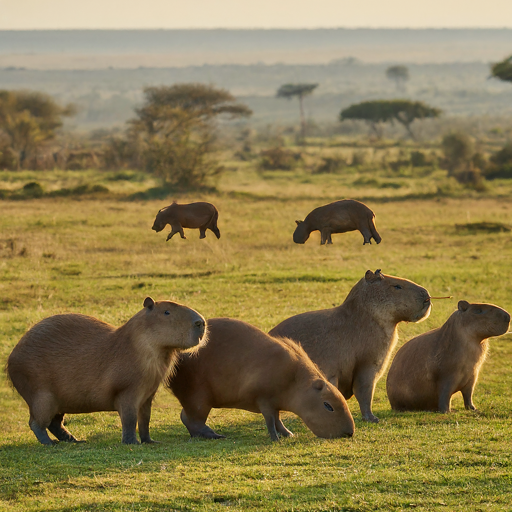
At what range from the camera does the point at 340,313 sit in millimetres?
10766

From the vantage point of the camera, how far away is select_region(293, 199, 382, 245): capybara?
314 inches

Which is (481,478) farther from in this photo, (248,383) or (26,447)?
(26,447)

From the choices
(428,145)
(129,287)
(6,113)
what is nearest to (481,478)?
(129,287)

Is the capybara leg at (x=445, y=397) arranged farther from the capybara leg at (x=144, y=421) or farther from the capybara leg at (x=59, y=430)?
the capybara leg at (x=59, y=430)

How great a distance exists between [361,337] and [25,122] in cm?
4839

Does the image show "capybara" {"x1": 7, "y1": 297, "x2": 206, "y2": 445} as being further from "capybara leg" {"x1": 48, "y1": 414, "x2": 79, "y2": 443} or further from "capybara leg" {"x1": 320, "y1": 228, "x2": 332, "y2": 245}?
"capybara leg" {"x1": 320, "y1": 228, "x2": 332, "y2": 245}

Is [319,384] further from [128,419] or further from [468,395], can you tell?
[468,395]

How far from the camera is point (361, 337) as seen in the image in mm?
10555

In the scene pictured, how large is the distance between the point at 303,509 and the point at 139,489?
4.73 ft

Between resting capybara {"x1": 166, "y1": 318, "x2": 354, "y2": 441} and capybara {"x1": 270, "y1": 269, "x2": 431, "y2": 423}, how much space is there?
994 millimetres

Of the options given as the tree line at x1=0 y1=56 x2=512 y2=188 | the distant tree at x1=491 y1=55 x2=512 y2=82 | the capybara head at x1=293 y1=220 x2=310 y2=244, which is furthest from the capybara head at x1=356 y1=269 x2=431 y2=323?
the distant tree at x1=491 y1=55 x2=512 y2=82

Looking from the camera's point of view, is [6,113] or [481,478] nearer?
[481,478]

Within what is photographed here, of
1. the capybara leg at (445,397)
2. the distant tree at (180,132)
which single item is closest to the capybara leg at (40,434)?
the capybara leg at (445,397)

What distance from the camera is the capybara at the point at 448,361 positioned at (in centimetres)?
1107
